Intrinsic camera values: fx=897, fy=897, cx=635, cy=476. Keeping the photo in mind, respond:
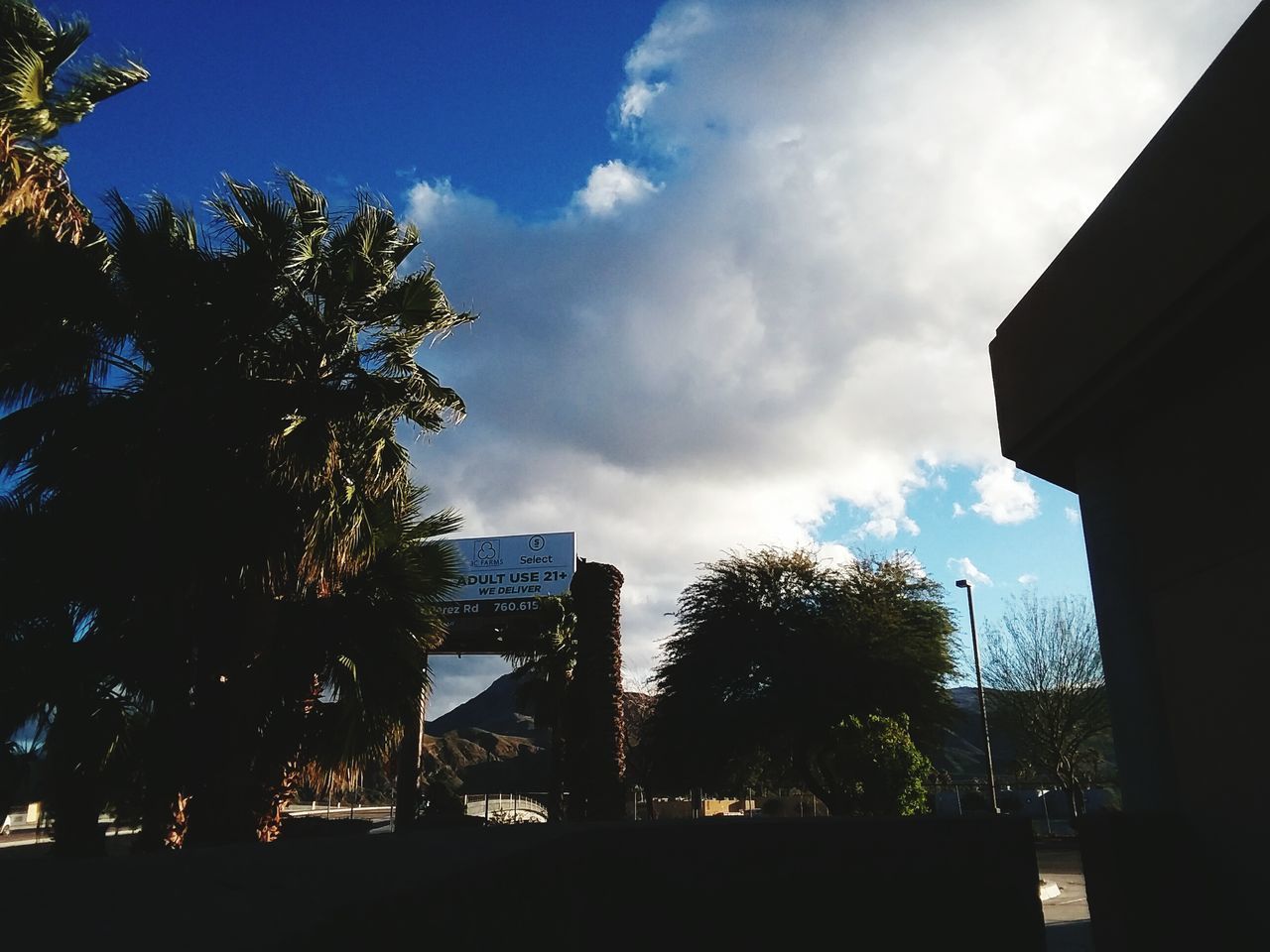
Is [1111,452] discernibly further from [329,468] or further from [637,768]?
[637,768]

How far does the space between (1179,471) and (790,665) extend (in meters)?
20.7

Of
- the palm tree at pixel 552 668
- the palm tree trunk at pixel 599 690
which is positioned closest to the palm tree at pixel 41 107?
the palm tree trunk at pixel 599 690

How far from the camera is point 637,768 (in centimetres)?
3300

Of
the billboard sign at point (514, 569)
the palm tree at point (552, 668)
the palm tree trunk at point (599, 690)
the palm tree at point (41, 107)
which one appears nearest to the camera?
the palm tree at point (41, 107)

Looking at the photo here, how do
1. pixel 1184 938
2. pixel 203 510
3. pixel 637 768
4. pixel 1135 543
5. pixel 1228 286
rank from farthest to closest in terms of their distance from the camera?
pixel 637 768 < pixel 203 510 < pixel 1135 543 < pixel 1184 938 < pixel 1228 286

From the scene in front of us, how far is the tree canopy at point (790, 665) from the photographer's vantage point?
26.5 meters

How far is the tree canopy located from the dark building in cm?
1881

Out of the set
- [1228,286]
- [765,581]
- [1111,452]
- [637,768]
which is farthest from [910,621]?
[1228,286]

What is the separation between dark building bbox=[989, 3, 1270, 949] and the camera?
578cm

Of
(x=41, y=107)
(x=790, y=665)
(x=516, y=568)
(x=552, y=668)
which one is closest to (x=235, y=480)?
(x=41, y=107)

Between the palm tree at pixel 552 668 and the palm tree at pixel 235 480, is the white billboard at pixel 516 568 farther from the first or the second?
the palm tree at pixel 235 480

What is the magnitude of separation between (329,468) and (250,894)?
324 inches

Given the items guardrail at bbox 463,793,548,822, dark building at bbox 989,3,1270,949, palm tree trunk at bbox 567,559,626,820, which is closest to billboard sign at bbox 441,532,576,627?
guardrail at bbox 463,793,548,822

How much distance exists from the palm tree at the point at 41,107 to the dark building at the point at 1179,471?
9.60 metres
